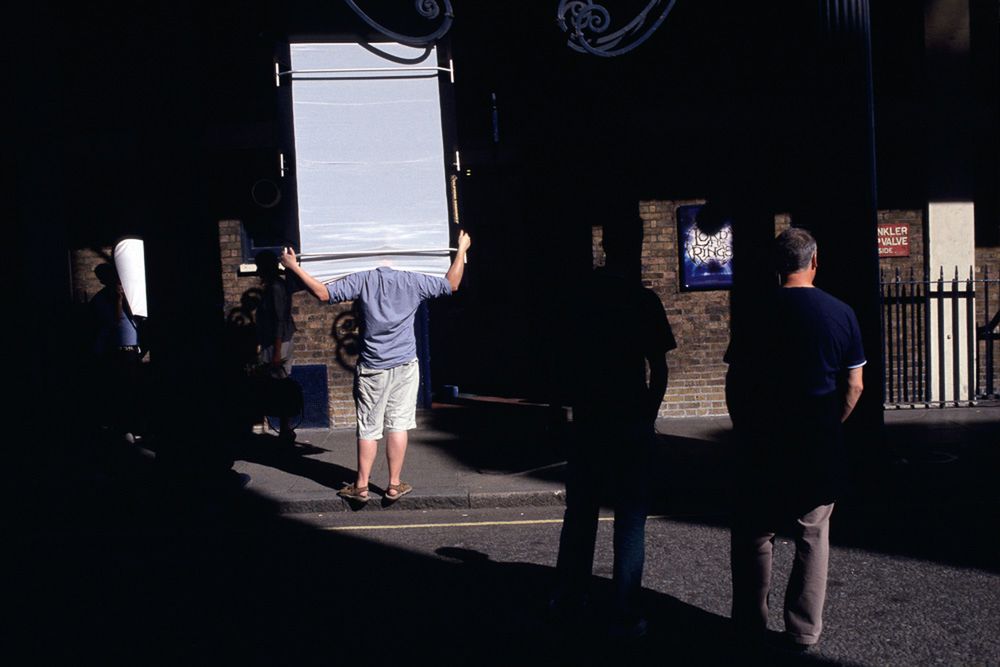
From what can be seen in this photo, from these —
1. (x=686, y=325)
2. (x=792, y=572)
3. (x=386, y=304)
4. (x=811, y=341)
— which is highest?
(x=386, y=304)

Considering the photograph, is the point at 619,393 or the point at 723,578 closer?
the point at 619,393

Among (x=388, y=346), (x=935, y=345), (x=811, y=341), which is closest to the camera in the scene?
(x=811, y=341)

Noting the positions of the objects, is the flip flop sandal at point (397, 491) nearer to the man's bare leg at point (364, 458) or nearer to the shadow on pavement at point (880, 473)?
the man's bare leg at point (364, 458)

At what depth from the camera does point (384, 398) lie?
262 inches

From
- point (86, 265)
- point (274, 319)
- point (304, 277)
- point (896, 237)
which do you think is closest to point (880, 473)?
point (304, 277)

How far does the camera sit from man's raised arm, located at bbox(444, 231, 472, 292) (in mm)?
6441

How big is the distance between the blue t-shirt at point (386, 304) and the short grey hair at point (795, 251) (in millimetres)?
3027

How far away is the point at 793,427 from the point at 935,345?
7.60 metres

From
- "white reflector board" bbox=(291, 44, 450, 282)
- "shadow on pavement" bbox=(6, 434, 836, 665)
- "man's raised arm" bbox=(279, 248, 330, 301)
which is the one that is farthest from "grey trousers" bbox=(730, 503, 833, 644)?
"white reflector board" bbox=(291, 44, 450, 282)

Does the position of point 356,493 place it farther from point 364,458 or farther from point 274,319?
point 274,319

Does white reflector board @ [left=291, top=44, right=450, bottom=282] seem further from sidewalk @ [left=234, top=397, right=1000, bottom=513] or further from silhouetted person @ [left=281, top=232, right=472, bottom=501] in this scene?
sidewalk @ [left=234, top=397, right=1000, bottom=513]

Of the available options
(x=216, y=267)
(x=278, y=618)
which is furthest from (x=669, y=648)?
(x=216, y=267)

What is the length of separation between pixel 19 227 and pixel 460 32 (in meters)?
5.05

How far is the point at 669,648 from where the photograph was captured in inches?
165
